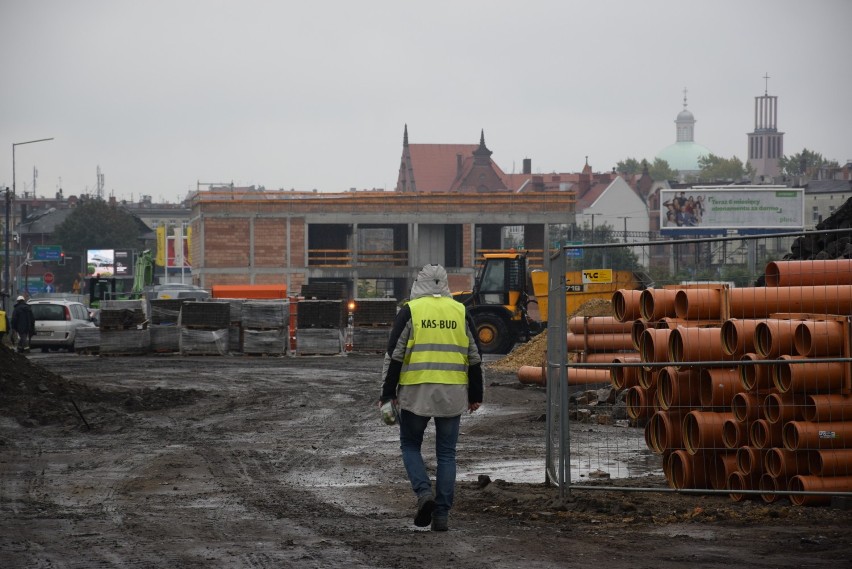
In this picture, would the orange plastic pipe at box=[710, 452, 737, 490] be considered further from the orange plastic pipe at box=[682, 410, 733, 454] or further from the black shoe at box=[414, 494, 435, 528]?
the black shoe at box=[414, 494, 435, 528]

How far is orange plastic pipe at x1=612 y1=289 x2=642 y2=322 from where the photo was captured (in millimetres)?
10203

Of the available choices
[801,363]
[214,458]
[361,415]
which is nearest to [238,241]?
[361,415]

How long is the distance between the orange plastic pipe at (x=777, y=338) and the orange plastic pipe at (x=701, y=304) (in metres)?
0.73

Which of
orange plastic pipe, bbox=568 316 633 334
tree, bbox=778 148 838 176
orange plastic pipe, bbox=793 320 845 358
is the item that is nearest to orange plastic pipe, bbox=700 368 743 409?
orange plastic pipe, bbox=793 320 845 358

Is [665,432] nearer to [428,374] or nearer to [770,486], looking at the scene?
[770,486]

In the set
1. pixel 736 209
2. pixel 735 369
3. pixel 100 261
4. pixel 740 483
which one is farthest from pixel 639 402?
pixel 100 261

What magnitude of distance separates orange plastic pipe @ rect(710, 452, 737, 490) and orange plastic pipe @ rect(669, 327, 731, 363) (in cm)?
71

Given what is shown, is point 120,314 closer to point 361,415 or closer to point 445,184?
point 361,415

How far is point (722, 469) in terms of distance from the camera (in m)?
9.14

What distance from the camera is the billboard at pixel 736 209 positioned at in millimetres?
67062

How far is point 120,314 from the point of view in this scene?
3359 centimetres

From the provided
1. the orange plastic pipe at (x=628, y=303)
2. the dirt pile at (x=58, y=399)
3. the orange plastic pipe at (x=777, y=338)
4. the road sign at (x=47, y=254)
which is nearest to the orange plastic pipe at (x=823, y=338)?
the orange plastic pipe at (x=777, y=338)

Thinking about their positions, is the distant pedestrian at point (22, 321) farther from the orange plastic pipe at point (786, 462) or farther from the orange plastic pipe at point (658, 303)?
the orange plastic pipe at point (786, 462)

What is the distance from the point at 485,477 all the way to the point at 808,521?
2737 mm
